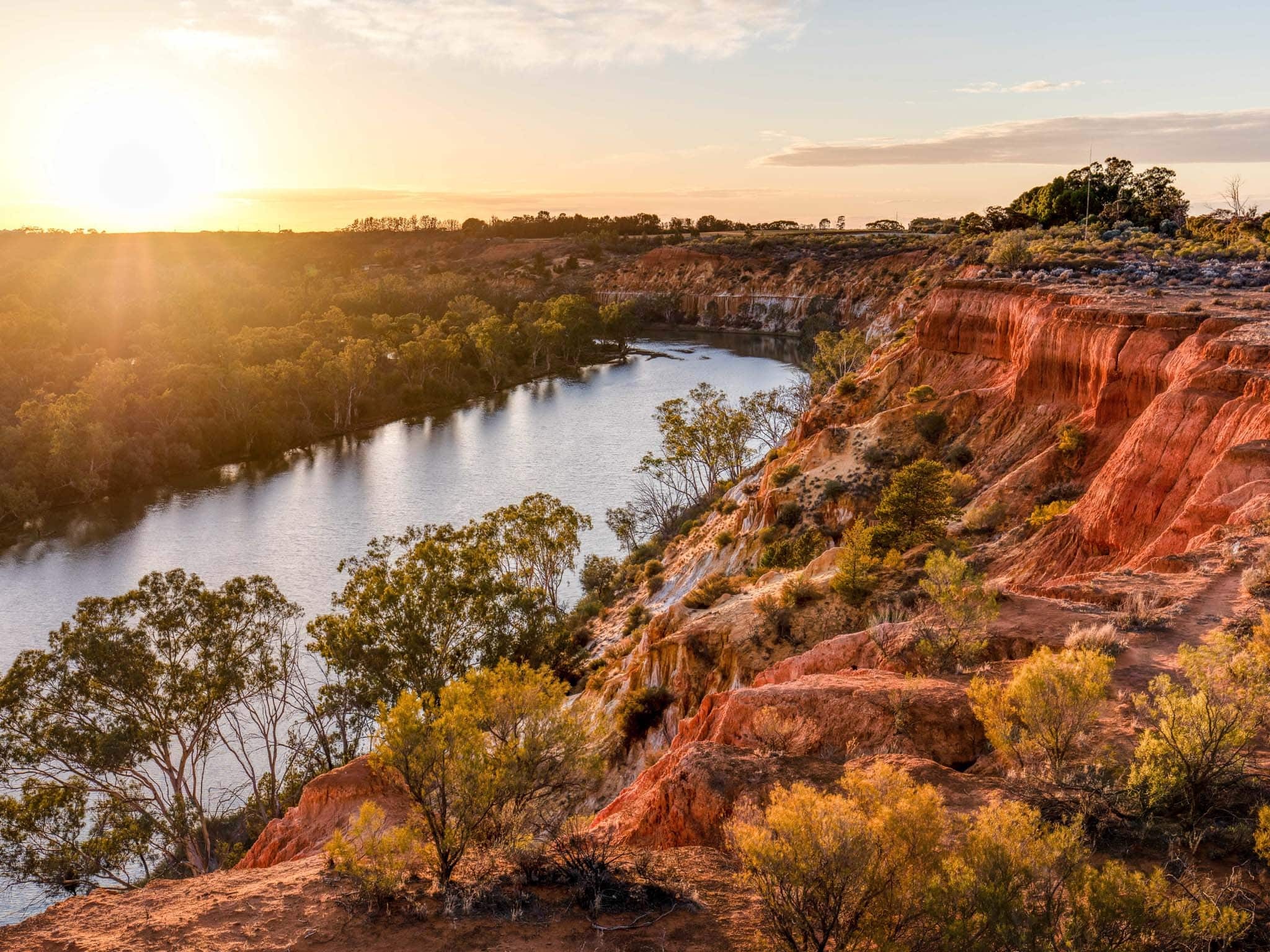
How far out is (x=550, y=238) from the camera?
195625 millimetres

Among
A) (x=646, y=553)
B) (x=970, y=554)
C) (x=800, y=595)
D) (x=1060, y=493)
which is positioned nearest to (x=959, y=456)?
(x=1060, y=493)

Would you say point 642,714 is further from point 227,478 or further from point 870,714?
point 227,478

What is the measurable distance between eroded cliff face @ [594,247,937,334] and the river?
124 feet

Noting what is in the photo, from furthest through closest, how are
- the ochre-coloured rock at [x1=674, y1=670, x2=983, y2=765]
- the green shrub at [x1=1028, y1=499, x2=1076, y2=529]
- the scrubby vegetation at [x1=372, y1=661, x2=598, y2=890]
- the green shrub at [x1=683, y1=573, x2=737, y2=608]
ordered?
the green shrub at [x1=683, y1=573, x2=737, y2=608]
the green shrub at [x1=1028, y1=499, x2=1076, y2=529]
the ochre-coloured rock at [x1=674, y1=670, x2=983, y2=765]
the scrubby vegetation at [x1=372, y1=661, x2=598, y2=890]

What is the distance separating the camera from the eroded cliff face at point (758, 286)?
386 feet

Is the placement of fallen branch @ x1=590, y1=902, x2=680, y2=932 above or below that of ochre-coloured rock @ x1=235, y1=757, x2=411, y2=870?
above

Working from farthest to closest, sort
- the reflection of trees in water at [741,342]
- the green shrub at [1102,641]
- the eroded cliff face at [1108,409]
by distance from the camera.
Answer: the reflection of trees in water at [741,342] → the eroded cliff face at [1108,409] → the green shrub at [1102,641]

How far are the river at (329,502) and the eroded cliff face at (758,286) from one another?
1488 inches

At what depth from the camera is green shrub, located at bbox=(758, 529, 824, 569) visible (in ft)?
103

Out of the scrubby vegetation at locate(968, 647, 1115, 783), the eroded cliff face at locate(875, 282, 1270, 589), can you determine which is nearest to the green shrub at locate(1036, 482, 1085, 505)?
the eroded cliff face at locate(875, 282, 1270, 589)

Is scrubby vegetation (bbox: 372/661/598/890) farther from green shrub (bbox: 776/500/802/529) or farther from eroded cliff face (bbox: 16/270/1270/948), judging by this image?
green shrub (bbox: 776/500/802/529)

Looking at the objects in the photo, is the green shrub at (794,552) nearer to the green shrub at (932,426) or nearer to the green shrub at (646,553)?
the green shrub at (932,426)

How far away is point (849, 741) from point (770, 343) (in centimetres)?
11143

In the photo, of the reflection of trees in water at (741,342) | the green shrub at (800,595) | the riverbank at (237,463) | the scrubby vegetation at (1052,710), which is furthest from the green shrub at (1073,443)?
the reflection of trees in water at (741,342)
